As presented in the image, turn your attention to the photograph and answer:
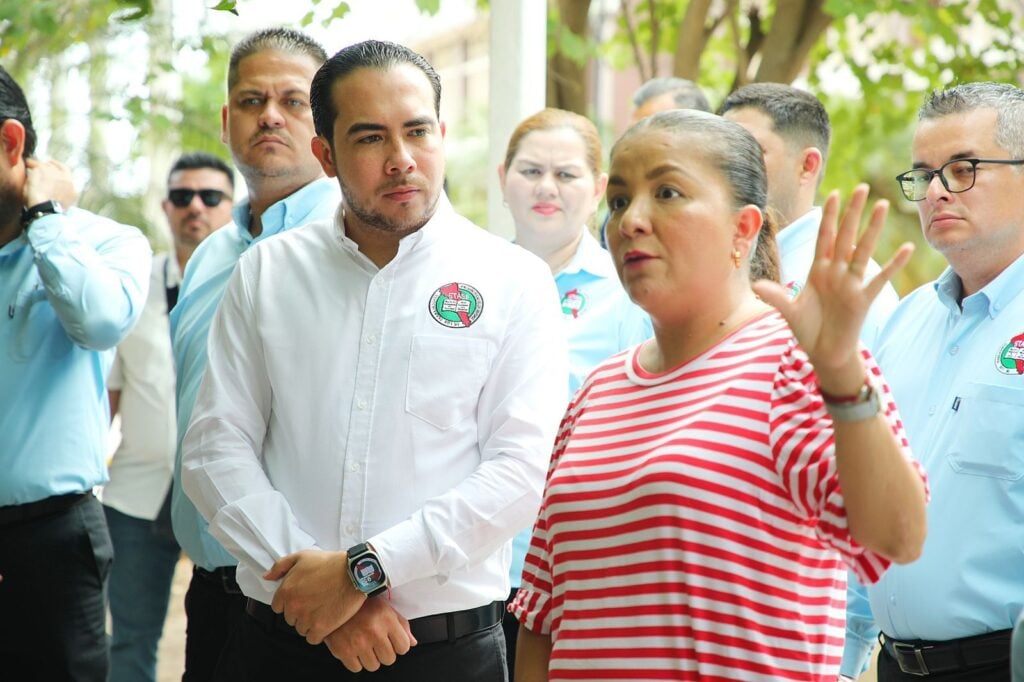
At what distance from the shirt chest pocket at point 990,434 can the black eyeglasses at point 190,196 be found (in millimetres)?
3770

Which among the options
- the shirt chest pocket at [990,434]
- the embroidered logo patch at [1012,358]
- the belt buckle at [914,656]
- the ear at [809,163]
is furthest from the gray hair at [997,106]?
the belt buckle at [914,656]


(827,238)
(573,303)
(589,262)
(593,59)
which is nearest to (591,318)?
(573,303)

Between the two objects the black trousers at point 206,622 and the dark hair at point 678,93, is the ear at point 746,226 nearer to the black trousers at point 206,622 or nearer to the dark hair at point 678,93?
the black trousers at point 206,622

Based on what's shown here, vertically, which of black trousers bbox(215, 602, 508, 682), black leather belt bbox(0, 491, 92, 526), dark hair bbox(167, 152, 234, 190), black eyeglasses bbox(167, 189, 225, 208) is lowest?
black trousers bbox(215, 602, 508, 682)

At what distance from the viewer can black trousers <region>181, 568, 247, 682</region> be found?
3.46m

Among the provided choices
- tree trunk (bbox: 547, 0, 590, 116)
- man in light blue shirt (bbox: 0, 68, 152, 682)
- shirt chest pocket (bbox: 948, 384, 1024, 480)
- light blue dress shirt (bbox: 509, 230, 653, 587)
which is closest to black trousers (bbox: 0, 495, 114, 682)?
man in light blue shirt (bbox: 0, 68, 152, 682)

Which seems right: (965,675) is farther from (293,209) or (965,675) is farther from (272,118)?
(272,118)

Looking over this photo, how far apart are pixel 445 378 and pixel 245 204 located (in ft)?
4.31

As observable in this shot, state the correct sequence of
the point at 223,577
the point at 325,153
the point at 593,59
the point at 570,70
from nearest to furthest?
the point at 325,153
the point at 223,577
the point at 570,70
the point at 593,59

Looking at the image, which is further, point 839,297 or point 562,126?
point 562,126

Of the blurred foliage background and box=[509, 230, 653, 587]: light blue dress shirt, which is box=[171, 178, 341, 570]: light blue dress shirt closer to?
box=[509, 230, 653, 587]: light blue dress shirt

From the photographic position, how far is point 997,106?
10.0 ft

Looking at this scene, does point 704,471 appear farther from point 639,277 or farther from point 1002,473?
point 1002,473

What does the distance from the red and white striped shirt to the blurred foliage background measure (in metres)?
3.07
